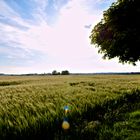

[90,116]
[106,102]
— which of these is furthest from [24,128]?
[106,102]

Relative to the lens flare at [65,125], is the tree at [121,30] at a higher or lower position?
higher

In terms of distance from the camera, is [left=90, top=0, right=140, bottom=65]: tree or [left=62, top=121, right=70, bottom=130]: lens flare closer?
[left=62, top=121, right=70, bottom=130]: lens flare

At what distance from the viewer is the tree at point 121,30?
21172 mm

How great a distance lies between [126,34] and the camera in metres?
21.1

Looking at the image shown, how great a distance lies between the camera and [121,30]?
22.0 metres

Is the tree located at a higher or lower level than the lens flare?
higher

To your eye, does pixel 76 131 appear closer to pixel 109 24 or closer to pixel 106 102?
pixel 106 102

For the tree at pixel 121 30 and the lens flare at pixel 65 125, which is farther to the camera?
the tree at pixel 121 30

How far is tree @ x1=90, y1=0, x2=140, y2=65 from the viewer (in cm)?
2117

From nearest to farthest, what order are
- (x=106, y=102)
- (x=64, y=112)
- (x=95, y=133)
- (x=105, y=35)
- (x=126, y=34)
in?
1. (x=95, y=133)
2. (x=64, y=112)
3. (x=106, y=102)
4. (x=126, y=34)
5. (x=105, y=35)

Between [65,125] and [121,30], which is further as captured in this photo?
[121,30]

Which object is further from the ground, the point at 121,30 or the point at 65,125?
the point at 121,30

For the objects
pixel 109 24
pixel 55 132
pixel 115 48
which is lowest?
pixel 55 132

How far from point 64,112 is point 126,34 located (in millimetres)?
11993
